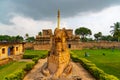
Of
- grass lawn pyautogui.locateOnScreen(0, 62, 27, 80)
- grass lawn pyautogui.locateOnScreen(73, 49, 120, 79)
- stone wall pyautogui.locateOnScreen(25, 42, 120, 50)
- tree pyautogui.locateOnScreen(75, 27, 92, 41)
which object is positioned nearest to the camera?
grass lawn pyautogui.locateOnScreen(0, 62, 27, 80)

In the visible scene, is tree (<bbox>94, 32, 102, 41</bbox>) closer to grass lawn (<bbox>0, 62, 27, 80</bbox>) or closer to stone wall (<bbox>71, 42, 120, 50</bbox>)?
stone wall (<bbox>71, 42, 120, 50</bbox>)

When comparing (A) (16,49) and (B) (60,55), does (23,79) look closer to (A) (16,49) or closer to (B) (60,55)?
(B) (60,55)

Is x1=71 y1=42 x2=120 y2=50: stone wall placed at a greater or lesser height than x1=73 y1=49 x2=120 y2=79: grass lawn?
greater

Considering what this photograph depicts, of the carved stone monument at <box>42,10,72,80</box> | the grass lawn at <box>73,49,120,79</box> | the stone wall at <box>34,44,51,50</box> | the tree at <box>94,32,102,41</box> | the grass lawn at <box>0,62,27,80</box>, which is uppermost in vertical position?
the tree at <box>94,32,102,41</box>

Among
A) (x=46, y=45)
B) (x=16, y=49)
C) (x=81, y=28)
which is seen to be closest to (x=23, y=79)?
(x=16, y=49)

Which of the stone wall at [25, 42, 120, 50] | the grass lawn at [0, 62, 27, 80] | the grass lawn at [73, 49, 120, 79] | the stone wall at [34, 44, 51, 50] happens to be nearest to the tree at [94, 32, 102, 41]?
the stone wall at [25, 42, 120, 50]

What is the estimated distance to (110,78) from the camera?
13898mm

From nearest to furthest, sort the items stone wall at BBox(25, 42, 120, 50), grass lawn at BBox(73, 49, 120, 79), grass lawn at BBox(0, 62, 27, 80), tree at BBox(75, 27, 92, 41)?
grass lawn at BBox(0, 62, 27, 80) < grass lawn at BBox(73, 49, 120, 79) < stone wall at BBox(25, 42, 120, 50) < tree at BBox(75, 27, 92, 41)

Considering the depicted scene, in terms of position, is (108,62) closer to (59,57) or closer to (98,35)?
(59,57)

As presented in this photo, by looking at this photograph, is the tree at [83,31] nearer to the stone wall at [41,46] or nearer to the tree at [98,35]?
the tree at [98,35]

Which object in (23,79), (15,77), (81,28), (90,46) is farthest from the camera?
(81,28)

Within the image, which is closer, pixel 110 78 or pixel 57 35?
pixel 110 78

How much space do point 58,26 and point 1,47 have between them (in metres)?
16.3

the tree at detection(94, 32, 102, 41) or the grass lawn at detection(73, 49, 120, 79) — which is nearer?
the grass lawn at detection(73, 49, 120, 79)
